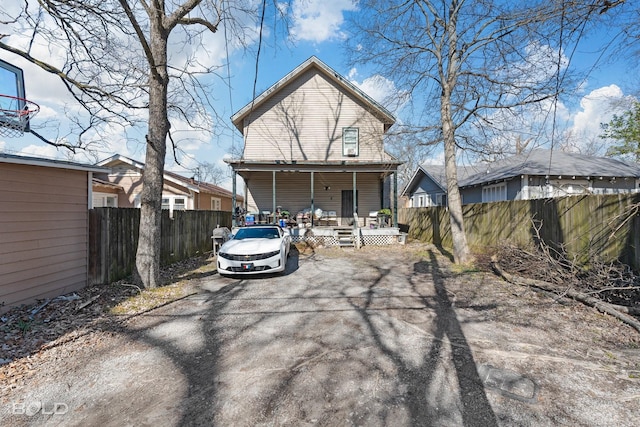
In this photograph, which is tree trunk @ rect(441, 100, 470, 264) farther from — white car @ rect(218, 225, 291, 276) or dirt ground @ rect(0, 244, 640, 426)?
white car @ rect(218, 225, 291, 276)

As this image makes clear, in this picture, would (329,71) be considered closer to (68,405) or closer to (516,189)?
(516,189)

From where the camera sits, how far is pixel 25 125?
275 inches

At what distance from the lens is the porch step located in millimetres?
13727

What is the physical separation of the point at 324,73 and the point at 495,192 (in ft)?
36.9

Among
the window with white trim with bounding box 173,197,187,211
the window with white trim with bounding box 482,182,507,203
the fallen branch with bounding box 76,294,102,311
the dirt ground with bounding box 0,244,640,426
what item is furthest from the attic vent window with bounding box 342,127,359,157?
the fallen branch with bounding box 76,294,102,311

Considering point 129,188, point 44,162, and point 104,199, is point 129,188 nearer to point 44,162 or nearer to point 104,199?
point 104,199

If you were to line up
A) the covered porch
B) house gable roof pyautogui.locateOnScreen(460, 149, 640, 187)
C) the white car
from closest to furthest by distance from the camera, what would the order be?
the white car → house gable roof pyautogui.locateOnScreen(460, 149, 640, 187) → the covered porch

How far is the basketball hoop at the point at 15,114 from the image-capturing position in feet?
22.0

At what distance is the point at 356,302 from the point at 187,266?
20.4 ft

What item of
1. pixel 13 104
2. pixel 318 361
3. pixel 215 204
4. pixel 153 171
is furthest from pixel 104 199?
pixel 318 361

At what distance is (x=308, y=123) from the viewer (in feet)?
54.6

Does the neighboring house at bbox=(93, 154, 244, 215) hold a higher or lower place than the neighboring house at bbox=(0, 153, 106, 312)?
higher

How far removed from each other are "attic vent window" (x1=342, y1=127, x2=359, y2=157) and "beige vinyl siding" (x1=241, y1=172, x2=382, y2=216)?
3.63 feet

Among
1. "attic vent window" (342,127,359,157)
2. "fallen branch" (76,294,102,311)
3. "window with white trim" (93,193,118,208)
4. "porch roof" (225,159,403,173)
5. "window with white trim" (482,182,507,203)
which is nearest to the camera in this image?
"fallen branch" (76,294,102,311)
